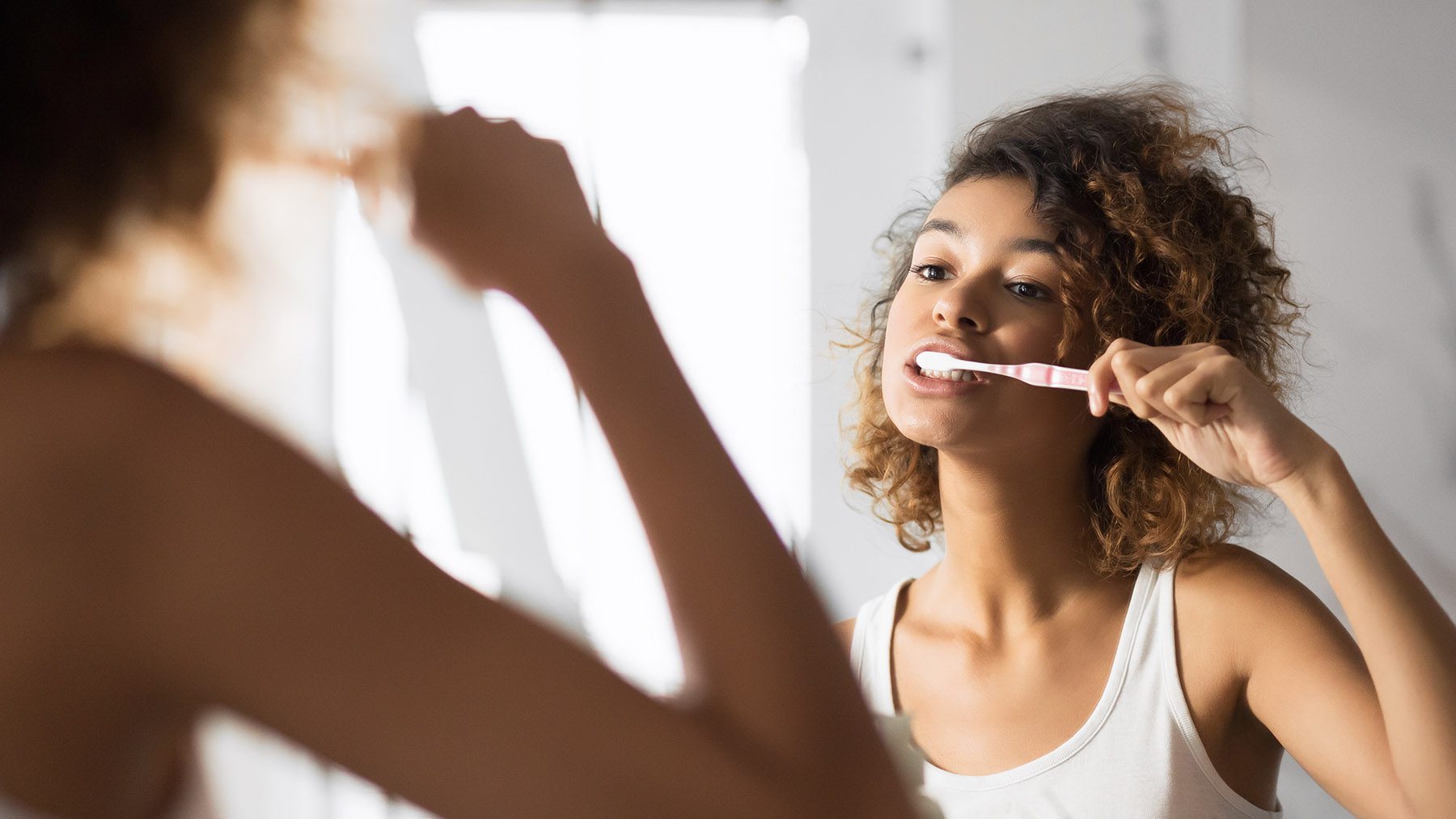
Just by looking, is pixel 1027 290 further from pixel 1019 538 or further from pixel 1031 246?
pixel 1019 538

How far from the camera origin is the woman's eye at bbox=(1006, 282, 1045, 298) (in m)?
0.90

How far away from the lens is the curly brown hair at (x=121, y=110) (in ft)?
0.79

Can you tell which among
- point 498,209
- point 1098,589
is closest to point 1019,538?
point 1098,589

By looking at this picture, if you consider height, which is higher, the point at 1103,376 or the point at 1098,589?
the point at 1103,376

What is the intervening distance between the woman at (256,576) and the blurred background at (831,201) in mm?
753

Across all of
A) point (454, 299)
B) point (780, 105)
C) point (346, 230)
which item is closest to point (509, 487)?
point (454, 299)

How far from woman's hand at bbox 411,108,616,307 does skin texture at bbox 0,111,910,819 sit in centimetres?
6

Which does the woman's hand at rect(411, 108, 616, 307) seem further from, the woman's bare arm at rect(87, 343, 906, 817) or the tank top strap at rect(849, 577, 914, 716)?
the tank top strap at rect(849, 577, 914, 716)

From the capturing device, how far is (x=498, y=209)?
27 centimetres

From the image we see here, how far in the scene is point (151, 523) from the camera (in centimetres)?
23

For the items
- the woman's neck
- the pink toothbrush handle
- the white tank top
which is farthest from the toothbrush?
the white tank top

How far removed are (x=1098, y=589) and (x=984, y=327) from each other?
9.9 inches

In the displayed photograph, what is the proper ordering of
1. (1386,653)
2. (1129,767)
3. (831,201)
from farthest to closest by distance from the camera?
(831,201) → (1129,767) → (1386,653)

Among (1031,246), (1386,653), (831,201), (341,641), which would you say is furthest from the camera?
(831,201)
